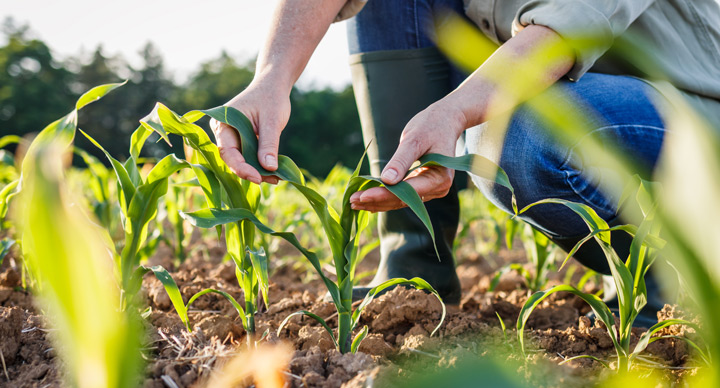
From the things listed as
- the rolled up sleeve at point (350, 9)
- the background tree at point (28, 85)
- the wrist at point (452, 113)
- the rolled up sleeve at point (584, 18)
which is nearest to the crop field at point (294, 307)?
the wrist at point (452, 113)

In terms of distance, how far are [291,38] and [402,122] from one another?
49cm

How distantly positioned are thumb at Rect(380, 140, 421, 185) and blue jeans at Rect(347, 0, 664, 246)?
447 mm

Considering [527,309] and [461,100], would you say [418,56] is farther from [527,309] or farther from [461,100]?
[527,309]

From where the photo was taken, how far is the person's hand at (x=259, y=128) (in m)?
0.95

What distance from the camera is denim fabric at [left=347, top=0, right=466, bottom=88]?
1.62m

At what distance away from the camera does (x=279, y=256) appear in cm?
290

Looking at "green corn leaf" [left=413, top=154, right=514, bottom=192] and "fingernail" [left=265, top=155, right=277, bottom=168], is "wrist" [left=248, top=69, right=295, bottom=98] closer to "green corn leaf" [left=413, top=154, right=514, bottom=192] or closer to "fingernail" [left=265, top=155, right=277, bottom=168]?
"fingernail" [left=265, top=155, right=277, bottom=168]

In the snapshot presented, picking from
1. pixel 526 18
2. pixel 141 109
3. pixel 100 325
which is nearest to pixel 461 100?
pixel 526 18

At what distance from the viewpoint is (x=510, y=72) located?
111cm

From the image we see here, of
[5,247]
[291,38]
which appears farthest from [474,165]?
[5,247]

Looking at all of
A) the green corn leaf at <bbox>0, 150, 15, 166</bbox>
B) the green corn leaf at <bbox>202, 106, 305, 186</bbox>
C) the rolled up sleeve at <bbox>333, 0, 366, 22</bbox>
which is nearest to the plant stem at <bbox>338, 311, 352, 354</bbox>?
the green corn leaf at <bbox>202, 106, 305, 186</bbox>

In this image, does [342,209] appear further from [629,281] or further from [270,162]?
[629,281]

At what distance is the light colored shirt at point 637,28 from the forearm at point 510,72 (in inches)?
1.3

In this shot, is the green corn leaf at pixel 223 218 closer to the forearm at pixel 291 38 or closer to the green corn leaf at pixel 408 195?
the green corn leaf at pixel 408 195
